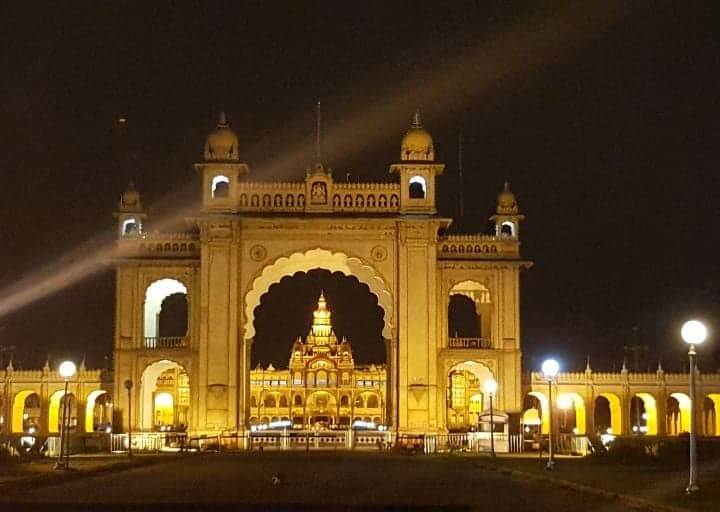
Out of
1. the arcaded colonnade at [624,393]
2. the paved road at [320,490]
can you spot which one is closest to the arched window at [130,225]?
the arcaded colonnade at [624,393]

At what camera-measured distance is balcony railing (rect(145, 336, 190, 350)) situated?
56.2 metres

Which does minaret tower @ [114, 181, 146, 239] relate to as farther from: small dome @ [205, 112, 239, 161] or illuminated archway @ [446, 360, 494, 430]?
illuminated archway @ [446, 360, 494, 430]

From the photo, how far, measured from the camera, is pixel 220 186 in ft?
186

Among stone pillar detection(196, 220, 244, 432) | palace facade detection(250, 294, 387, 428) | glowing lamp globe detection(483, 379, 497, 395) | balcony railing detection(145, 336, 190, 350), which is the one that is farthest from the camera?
palace facade detection(250, 294, 387, 428)

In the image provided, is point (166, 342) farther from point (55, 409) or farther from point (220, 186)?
point (55, 409)

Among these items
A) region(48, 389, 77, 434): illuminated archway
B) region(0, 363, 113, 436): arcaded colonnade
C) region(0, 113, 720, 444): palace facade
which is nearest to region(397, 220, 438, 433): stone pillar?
region(0, 113, 720, 444): palace facade

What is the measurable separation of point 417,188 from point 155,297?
13.4 m

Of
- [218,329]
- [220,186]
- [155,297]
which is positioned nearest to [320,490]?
[218,329]

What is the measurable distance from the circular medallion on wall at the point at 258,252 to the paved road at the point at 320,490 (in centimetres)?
2210

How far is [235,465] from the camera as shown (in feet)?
115

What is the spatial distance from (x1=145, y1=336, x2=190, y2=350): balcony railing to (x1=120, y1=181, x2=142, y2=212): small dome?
665 cm

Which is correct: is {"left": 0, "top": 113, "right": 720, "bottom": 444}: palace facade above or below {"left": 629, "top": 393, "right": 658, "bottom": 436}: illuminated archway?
above

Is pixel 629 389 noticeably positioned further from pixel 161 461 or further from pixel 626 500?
pixel 626 500

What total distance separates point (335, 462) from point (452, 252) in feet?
67.1
